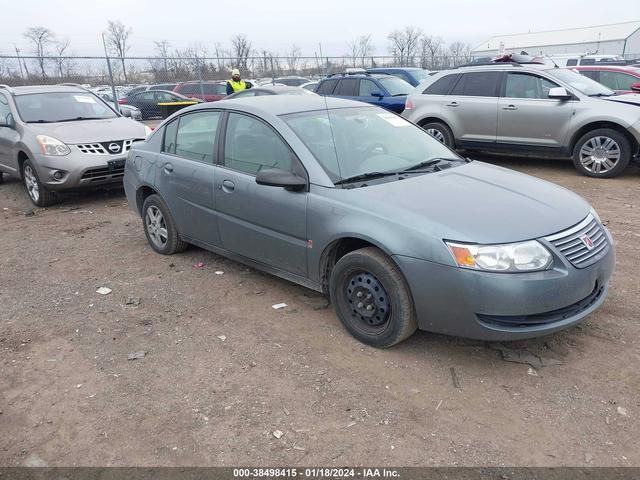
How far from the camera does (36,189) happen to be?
25.2ft

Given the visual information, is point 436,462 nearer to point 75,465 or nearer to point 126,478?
point 126,478

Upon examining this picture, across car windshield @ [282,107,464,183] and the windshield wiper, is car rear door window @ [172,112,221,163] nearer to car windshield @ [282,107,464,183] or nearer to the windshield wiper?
car windshield @ [282,107,464,183]

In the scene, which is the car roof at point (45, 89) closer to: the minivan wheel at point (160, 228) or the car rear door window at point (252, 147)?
the minivan wheel at point (160, 228)

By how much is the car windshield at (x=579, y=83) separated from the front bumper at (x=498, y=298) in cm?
618

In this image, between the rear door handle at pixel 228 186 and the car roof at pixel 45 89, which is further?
the car roof at pixel 45 89

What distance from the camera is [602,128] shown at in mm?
7891

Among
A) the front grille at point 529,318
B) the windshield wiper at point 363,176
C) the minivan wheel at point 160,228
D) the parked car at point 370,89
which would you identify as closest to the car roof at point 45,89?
the minivan wheel at point 160,228

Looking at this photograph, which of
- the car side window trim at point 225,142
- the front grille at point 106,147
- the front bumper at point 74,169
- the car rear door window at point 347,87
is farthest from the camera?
the car rear door window at point 347,87

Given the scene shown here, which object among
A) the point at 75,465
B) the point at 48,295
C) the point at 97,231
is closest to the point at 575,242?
the point at 75,465

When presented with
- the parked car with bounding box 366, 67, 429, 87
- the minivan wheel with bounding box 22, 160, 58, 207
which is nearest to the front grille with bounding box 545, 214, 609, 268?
the minivan wheel with bounding box 22, 160, 58, 207

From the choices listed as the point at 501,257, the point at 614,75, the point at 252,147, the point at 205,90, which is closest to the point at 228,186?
the point at 252,147

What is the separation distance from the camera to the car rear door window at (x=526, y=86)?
838 centimetres

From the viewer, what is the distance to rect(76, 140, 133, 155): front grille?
7441mm

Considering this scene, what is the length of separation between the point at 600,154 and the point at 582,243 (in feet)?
18.5
